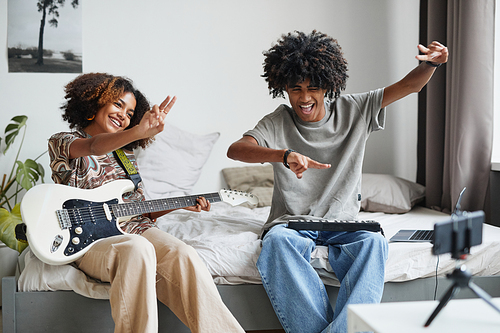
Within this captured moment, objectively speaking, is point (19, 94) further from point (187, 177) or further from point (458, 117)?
point (458, 117)

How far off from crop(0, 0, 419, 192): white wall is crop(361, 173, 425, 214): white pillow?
0.55 m

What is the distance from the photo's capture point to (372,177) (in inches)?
94.3

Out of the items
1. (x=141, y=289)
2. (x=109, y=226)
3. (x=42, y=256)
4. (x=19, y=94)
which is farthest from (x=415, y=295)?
(x=19, y=94)

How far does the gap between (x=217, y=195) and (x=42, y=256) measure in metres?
0.64

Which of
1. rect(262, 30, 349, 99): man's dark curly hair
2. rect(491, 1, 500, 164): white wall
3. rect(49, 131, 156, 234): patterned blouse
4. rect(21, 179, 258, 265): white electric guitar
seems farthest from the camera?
rect(491, 1, 500, 164): white wall

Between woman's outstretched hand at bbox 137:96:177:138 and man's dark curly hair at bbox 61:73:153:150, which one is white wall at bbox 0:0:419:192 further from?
woman's outstretched hand at bbox 137:96:177:138

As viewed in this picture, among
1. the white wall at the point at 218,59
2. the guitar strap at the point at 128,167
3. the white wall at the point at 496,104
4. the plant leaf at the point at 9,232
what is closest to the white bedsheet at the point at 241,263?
the guitar strap at the point at 128,167

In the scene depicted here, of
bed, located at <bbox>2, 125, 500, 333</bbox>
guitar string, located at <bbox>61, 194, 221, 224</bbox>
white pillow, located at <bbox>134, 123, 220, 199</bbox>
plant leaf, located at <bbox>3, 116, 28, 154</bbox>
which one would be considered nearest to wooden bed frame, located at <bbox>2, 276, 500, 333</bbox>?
bed, located at <bbox>2, 125, 500, 333</bbox>

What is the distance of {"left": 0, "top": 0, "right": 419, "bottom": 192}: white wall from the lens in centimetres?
252

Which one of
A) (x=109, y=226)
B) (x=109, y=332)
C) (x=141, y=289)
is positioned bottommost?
(x=109, y=332)

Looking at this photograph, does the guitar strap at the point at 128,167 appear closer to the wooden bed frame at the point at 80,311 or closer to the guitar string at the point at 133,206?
the guitar string at the point at 133,206

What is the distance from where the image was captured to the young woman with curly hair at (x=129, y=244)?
118cm

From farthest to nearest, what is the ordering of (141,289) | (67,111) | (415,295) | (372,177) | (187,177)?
(187,177) < (372,177) < (67,111) < (415,295) < (141,289)

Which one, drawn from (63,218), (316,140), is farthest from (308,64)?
(63,218)
